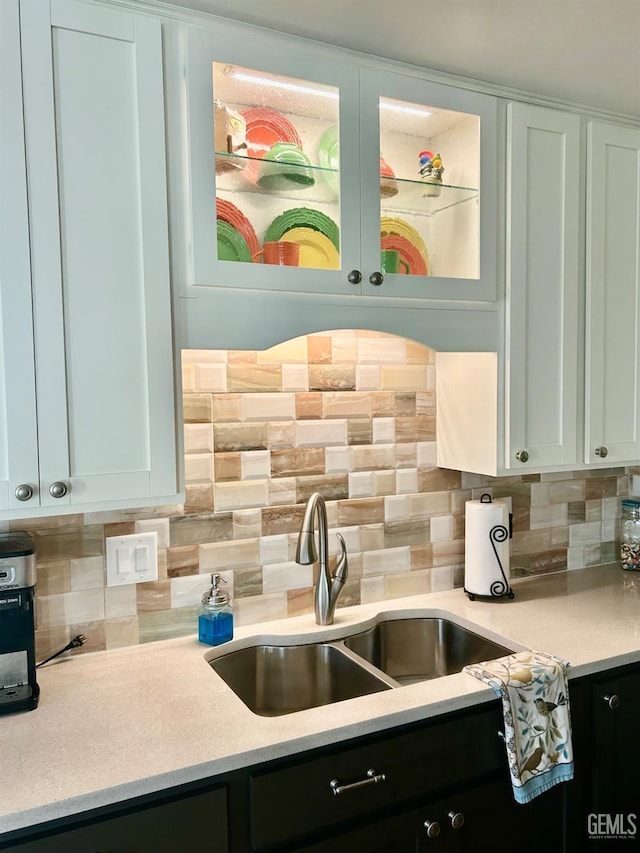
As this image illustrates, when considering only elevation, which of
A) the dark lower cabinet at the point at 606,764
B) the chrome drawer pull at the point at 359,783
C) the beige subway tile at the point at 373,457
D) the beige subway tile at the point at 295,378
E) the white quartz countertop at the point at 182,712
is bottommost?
the dark lower cabinet at the point at 606,764

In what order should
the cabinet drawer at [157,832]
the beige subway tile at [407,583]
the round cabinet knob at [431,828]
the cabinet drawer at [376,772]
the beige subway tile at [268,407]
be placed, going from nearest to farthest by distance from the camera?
the cabinet drawer at [157,832] → the cabinet drawer at [376,772] → the round cabinet knob at [431,828] → the beige subway tile at [268,407] → the beige subway tile at [407,583]

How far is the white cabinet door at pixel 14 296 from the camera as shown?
49.2 inches

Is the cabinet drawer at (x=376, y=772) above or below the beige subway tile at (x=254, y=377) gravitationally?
below

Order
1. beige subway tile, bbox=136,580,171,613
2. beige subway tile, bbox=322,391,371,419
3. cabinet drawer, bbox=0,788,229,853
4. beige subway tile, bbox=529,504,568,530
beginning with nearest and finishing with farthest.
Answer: cabinet drawer, bbox=0,788,229,853, beige subway tile, bbox=136,580,171,613, beige subway tile, bbox=322,391,371,419, beige subway tile, bbox=529,504,568,530

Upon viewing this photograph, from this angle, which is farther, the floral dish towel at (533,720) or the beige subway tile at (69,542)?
the beige subway tile at (69,542)

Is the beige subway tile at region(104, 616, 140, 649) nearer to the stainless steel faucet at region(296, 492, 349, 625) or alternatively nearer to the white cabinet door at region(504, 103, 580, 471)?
the stainless steel faucet at region(296, 492, 349, 625)

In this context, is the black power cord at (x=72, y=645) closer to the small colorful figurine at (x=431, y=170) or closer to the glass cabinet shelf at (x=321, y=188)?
the glass cabinet shelf at (x=321, y=188)

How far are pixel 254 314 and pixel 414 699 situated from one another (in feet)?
2.96

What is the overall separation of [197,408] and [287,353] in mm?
303

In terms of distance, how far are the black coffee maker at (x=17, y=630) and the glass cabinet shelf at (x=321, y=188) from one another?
0.90 meters

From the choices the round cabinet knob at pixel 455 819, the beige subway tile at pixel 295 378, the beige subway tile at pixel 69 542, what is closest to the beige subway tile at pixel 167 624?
the beige subway tile at pixel 69 542

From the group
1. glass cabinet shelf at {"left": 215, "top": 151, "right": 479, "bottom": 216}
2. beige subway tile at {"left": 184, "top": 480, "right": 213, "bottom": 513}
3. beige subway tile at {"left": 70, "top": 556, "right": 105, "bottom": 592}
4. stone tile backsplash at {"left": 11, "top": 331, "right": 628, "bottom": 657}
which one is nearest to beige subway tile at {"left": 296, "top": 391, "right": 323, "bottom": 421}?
stone tile backsplash at {"left": 11, "top": 331, "right": 628, "bottom": 657}

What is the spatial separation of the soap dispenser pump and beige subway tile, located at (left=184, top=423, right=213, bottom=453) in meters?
0.34

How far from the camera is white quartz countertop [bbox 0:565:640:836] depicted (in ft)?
3.68
